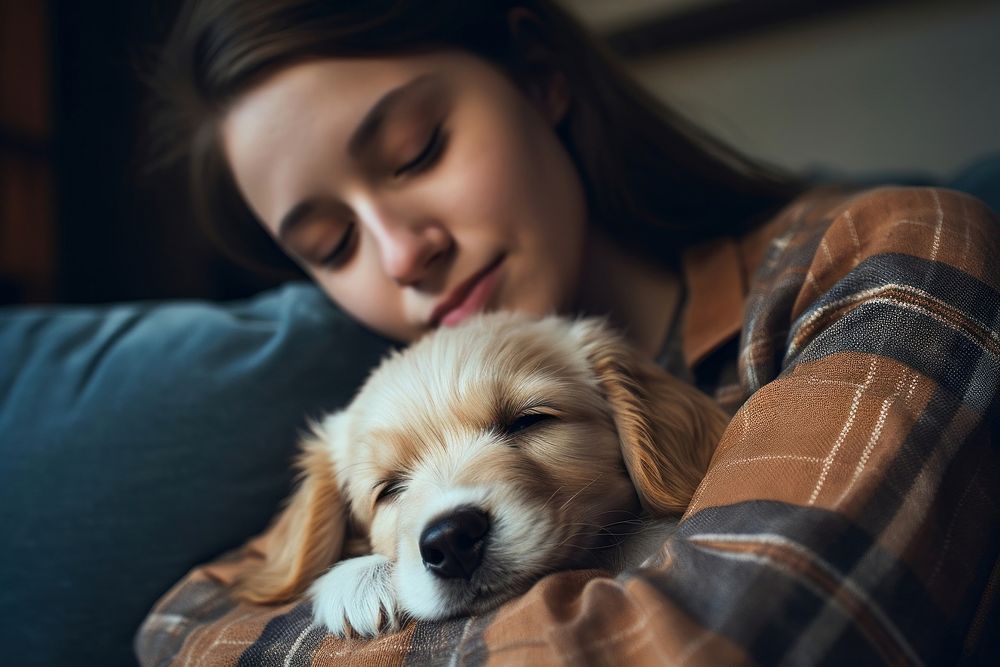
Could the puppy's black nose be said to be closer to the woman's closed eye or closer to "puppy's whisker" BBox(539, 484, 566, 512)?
"puppy's whisker" BBox(539, 484, 566, 512)

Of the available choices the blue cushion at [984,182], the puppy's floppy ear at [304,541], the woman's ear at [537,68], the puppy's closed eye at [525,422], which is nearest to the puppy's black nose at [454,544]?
the puppy's closed eye at [525,422]

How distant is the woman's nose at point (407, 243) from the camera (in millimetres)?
1513

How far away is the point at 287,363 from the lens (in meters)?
1.81

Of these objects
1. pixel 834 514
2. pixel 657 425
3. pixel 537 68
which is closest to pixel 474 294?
pixel 657 425

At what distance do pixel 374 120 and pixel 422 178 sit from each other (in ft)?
0.50

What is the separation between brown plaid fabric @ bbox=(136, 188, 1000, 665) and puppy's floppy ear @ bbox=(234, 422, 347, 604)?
7 cm

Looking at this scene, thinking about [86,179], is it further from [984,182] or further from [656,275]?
[984,182]

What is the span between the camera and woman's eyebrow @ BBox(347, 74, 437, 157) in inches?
59.4

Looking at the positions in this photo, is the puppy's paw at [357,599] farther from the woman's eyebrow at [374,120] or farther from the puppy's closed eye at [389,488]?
the woman's eyebrow at [374,120]

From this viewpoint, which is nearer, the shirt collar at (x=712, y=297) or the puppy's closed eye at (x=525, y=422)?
the puppy's closed eye at (x=525, y=422)

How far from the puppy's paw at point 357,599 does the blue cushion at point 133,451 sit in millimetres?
571

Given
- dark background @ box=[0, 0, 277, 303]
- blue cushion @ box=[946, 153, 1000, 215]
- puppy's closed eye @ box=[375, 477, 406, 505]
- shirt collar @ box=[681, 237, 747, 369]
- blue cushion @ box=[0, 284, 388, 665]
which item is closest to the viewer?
puppy's closed eye @ box=[375, 477, 406, 505]

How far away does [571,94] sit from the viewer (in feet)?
6.38

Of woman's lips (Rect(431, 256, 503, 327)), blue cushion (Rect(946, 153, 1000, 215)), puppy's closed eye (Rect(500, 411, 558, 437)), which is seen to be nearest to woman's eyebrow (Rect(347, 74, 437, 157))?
woman's lips (Rect(431, 256, 503, 327))
